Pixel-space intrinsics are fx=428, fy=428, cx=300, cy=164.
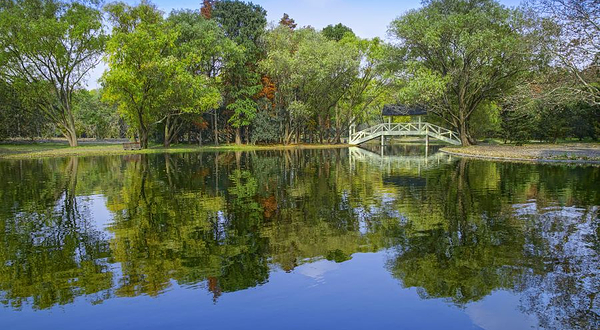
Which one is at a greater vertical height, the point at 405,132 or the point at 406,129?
the point at 406,129

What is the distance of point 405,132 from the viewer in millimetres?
46625

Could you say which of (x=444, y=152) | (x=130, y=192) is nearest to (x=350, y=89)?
(x=444, y=152)

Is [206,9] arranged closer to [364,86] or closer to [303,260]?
[364,86]

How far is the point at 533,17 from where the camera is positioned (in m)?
27.3

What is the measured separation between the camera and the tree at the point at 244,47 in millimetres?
48844

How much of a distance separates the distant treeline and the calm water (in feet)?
56.4

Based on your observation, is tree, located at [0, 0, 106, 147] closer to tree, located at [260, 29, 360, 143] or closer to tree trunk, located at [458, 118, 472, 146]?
tree, located at [260, 29, 360, 143]

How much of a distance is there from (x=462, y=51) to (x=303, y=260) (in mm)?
32358

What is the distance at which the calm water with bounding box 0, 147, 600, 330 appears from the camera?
517 cm

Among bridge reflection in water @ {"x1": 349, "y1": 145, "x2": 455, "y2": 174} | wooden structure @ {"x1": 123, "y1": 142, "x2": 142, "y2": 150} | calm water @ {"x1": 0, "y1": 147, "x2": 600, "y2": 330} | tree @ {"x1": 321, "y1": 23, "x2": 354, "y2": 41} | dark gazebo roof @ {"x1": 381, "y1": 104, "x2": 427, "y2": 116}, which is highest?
tree @ {"x1": 321, "y1": 23, "x2": 354, "y2": 41}

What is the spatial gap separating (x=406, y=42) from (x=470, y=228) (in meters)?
31.0

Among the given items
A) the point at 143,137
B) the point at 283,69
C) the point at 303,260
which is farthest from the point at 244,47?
the point at 303,260

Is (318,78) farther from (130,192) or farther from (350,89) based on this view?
(130,192)

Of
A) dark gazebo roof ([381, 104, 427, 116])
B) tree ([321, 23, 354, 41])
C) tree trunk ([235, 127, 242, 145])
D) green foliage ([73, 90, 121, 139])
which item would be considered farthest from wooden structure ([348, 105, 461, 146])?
green foliage ([73, 90, 121, 139])
